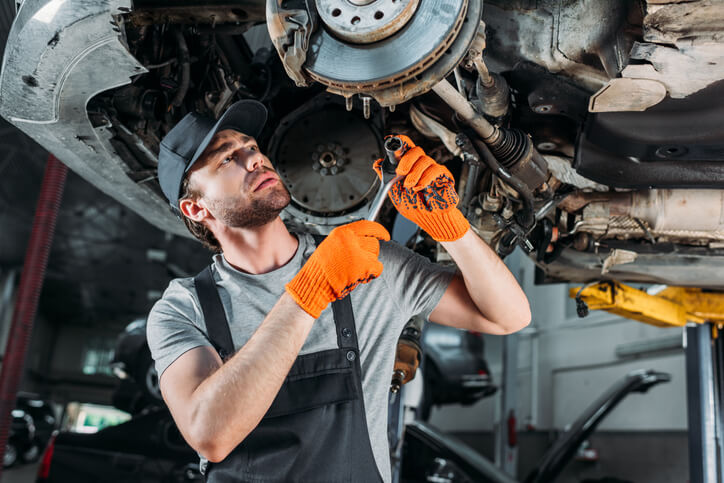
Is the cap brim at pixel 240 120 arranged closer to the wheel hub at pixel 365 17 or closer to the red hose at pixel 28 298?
the wheel hub at pixel 365 17

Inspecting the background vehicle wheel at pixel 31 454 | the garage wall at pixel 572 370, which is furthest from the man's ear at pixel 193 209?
the background vehicle wheel at pixel 31 454

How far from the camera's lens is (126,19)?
1.54m

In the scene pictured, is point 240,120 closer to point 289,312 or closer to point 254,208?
point 254,208

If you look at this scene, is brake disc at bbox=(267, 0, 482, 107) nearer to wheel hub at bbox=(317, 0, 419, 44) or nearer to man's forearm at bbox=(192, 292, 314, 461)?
wheel hub at bbox=(317, 0, 419, 44)

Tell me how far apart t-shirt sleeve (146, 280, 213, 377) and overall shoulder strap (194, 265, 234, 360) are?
0.06 feet

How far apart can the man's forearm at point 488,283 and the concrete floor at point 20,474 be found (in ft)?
27.5

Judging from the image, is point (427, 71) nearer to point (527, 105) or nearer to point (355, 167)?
point (527, 105)

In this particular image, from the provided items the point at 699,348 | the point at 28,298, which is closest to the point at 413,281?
the point at 699,348

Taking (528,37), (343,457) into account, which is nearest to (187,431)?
(343,457)

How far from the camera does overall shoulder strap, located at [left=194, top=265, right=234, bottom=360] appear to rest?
1.29 metres

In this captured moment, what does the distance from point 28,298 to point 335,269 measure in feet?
13.2

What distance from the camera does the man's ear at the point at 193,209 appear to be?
61.9 inches

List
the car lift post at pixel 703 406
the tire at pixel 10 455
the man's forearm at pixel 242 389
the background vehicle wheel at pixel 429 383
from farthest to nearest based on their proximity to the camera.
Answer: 1. the tire at pixel 10 455
2. the background vehicle wheel at pixel 429 383
3. the car lift post at pixel 703 406
4. the man's forearm at pixel 242 389

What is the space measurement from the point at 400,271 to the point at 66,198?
9073 mm
